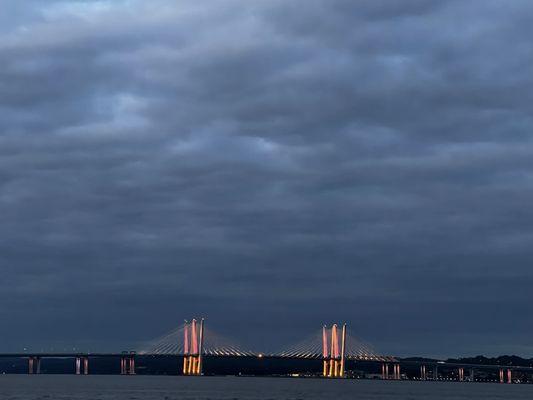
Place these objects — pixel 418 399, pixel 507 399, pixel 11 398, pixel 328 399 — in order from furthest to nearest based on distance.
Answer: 1. pixel 507 399
2. pixel 418 399
3. pixel 328 399
4. pixel 11 398

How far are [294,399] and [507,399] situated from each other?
44800mm

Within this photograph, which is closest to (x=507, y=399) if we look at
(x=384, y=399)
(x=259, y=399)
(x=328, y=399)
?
(x=384, y=399)

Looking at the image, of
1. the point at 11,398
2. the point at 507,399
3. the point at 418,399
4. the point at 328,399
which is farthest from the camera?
the point at 507,399

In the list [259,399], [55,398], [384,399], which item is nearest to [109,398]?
[55,398]

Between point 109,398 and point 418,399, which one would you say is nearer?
point 109,398

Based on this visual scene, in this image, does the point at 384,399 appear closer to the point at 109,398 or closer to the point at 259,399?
the point at 259,399

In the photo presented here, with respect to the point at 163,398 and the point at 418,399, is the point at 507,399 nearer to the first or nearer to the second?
the point at 418,399

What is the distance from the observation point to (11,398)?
132 metres

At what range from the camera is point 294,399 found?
13850 centimetres

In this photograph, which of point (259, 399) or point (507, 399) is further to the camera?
point (507, 399)

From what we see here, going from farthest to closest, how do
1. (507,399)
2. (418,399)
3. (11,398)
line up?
(507,399) < (418,399) < (11,398)

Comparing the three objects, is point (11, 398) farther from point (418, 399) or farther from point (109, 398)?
point (418, 399)

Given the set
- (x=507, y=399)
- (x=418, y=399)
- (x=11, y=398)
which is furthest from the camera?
(x=507, y=399)

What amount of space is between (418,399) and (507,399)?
20.3m
